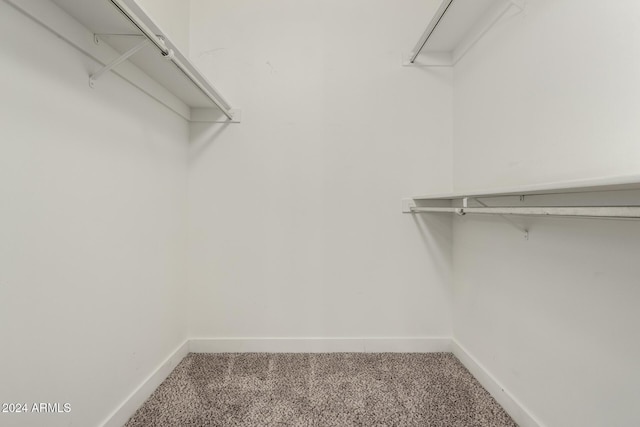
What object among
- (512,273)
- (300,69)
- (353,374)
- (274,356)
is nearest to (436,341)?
(353,374)

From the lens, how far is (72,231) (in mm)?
878

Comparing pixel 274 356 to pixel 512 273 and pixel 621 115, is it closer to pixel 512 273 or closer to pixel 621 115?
pixel 512 273

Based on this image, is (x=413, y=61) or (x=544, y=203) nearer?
(x=544, y=203)

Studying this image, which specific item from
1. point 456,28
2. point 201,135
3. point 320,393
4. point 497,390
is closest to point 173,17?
point 201,135

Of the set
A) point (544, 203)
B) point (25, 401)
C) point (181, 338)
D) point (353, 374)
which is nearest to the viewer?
point (25, 401)

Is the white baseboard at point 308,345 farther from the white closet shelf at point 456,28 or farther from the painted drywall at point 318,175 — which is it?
the white closet shelf at point 456,28

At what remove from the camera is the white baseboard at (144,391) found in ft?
3.49

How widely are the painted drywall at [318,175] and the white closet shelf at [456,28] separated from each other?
10 cm

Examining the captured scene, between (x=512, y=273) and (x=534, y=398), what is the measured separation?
1.63ft

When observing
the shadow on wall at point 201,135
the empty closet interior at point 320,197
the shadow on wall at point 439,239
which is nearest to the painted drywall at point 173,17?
the empty closet interior at point 320,197

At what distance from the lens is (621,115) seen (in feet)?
2.45

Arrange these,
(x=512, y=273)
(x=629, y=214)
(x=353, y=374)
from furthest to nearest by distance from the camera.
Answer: (x=353, y=374)
(x=512, y=273)
(x=629, y=214)

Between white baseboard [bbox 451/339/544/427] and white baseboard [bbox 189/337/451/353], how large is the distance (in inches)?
7.8

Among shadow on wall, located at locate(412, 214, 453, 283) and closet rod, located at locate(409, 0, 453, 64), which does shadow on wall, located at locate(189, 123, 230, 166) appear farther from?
shadow on wall, located at locate(412, 214, 453, 283)
